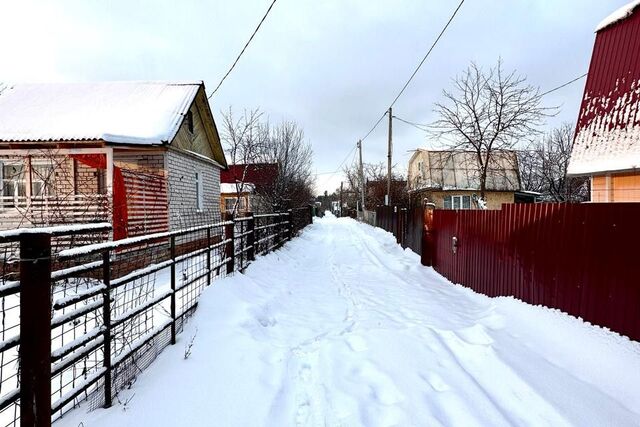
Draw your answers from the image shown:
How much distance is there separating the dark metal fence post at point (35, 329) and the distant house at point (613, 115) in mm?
10371

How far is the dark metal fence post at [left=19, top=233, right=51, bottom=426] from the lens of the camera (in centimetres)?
187

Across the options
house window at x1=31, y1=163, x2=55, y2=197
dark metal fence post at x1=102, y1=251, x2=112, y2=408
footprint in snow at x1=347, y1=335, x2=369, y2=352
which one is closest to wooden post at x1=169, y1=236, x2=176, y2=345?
dark metal fence post at x1=102, y1=251, x2=112, y2=408

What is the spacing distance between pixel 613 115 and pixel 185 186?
40.5 feet

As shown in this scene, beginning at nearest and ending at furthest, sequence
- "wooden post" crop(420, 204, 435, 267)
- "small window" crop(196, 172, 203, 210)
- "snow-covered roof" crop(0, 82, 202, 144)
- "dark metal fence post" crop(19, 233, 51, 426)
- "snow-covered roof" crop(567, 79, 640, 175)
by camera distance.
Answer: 1. "dark metal fence post" crop(19, 233, 51, 426)
2. "snow-covered roof" crop(567, 79, 640, 175)
3. "snow-covered roof" crop(0, 82, 202, 144)
4. "wooden post" crop(420, 204, 435, 267)
5. "small window" crop(196, 172, 203, 210)

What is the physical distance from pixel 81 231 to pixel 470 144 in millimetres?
15026

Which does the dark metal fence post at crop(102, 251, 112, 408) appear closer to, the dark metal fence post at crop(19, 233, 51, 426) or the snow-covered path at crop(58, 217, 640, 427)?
the snow-covered path at crop(58, 217, 640, 427)

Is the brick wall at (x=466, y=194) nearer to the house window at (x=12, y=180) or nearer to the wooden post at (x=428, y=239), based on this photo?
the wooden post at (x=428, y=239)

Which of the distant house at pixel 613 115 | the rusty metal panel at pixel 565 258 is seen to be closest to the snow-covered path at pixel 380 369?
the rusty metal panel at pixel 565 258

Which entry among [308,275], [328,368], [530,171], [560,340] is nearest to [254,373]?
[328,368]

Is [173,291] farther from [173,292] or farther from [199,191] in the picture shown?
[199,191]

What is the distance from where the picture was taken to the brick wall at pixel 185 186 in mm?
11125

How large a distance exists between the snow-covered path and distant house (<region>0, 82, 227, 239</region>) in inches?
199

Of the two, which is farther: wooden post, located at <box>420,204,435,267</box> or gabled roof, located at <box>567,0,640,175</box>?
wooden post, located at <box>420,204,435,267</box>

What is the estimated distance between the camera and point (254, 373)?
3.31m
